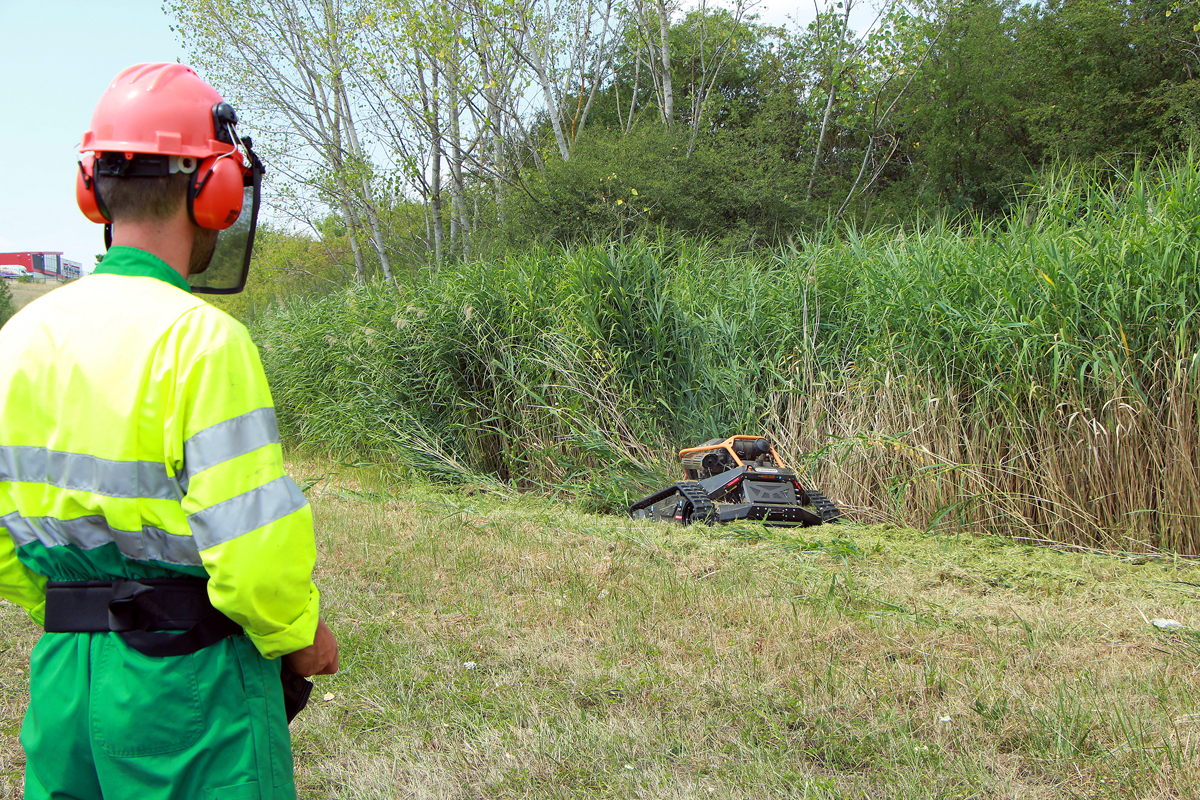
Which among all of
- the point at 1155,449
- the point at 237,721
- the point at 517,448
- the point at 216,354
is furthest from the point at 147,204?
the point at 517,448

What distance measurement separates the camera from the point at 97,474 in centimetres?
137

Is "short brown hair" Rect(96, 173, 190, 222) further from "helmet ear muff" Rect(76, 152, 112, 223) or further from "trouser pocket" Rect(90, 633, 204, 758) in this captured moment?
"trouser pocket" Rect(90, 633, 204, 758)

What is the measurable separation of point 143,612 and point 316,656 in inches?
12.0

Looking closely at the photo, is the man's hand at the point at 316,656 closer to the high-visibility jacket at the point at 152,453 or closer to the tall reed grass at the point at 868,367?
the high-visibility jacket at the point at 152,453

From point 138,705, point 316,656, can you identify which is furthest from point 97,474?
point 316,656

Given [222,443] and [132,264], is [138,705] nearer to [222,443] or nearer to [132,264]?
[222,443]

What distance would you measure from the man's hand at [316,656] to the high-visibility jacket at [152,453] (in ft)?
0.29

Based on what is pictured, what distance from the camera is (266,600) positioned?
4.50 feet

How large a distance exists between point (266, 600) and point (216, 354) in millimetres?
406

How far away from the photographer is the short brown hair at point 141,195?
4.99 feet

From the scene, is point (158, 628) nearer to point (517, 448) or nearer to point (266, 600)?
point (266, 600)

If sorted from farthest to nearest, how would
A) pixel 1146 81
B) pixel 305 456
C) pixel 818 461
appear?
pixel 1146 81 → pixel 305 456 → pixel 818 461

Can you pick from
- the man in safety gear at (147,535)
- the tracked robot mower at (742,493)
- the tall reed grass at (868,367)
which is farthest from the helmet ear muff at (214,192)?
the tall reed grass at (868,367)

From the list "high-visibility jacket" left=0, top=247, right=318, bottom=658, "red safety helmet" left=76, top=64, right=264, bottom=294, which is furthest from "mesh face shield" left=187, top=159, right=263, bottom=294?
"high-visibility jacket" left=0, top=247, right=318, bottom=658
